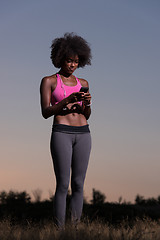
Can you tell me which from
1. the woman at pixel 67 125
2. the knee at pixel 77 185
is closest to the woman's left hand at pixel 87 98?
the woman at pixel 67 125

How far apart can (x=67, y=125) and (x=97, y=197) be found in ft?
17.7

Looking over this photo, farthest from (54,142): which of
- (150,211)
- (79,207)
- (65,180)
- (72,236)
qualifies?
(150,211)

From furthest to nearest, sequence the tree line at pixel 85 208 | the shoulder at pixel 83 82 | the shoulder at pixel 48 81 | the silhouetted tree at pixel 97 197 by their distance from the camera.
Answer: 1. the silhouetted tree at pixel 97 197
2. the tree line at pixel 85 208
3. the shoulder at pixel 83 82
4. the shoulder at pixel 48 81

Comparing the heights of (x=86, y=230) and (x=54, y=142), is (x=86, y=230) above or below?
below

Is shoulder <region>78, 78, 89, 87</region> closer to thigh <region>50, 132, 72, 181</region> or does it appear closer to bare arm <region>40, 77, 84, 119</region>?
bare arm <region>40, 77, 84, 119</region>

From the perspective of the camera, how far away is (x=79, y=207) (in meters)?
5.14

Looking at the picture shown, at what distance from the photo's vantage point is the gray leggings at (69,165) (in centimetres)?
496

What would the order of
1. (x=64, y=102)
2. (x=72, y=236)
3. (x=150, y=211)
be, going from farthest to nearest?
(x=150, y=211), (x=64, y=102), (x=72, y=236)

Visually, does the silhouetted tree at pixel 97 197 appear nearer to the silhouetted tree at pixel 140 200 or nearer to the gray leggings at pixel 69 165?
the silhouetted tree at pixel 140 200

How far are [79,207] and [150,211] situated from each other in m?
4.63

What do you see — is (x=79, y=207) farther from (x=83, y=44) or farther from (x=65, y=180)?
(x=83, y=44)

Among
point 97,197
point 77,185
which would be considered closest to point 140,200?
point 97,197

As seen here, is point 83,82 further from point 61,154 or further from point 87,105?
point 61,154

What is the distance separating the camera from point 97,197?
10.0 m
